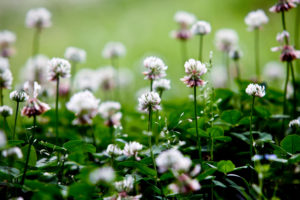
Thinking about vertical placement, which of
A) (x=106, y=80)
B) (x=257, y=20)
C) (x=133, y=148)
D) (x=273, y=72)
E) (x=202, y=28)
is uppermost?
(x=257, y=20)

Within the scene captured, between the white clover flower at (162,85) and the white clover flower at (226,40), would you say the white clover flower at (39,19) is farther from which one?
the white clover flower at (226,40)

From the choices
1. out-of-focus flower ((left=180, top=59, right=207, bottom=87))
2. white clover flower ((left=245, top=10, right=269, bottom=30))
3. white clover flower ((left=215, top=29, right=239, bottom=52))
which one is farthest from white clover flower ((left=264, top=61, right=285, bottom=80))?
out-of-focus flower ((left=180, top=59, right=207, bottom=87))

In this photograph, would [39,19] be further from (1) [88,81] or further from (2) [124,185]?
(2) [124,185]

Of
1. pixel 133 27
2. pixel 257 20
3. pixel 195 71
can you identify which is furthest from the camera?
pixel 133 27

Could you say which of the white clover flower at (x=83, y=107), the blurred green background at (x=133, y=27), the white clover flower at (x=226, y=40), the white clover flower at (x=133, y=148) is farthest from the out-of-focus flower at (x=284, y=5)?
the blurred green background at (x=133, y=27)

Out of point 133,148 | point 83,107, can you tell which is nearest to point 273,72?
point 133,148

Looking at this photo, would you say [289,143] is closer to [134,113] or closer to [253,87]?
Result: [253,87]

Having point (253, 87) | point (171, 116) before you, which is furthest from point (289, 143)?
point (171, 116)

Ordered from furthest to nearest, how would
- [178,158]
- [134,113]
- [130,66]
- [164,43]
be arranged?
[164,43], [130,66], [134,113], [178,158]

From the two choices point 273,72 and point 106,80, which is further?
point 273,72
